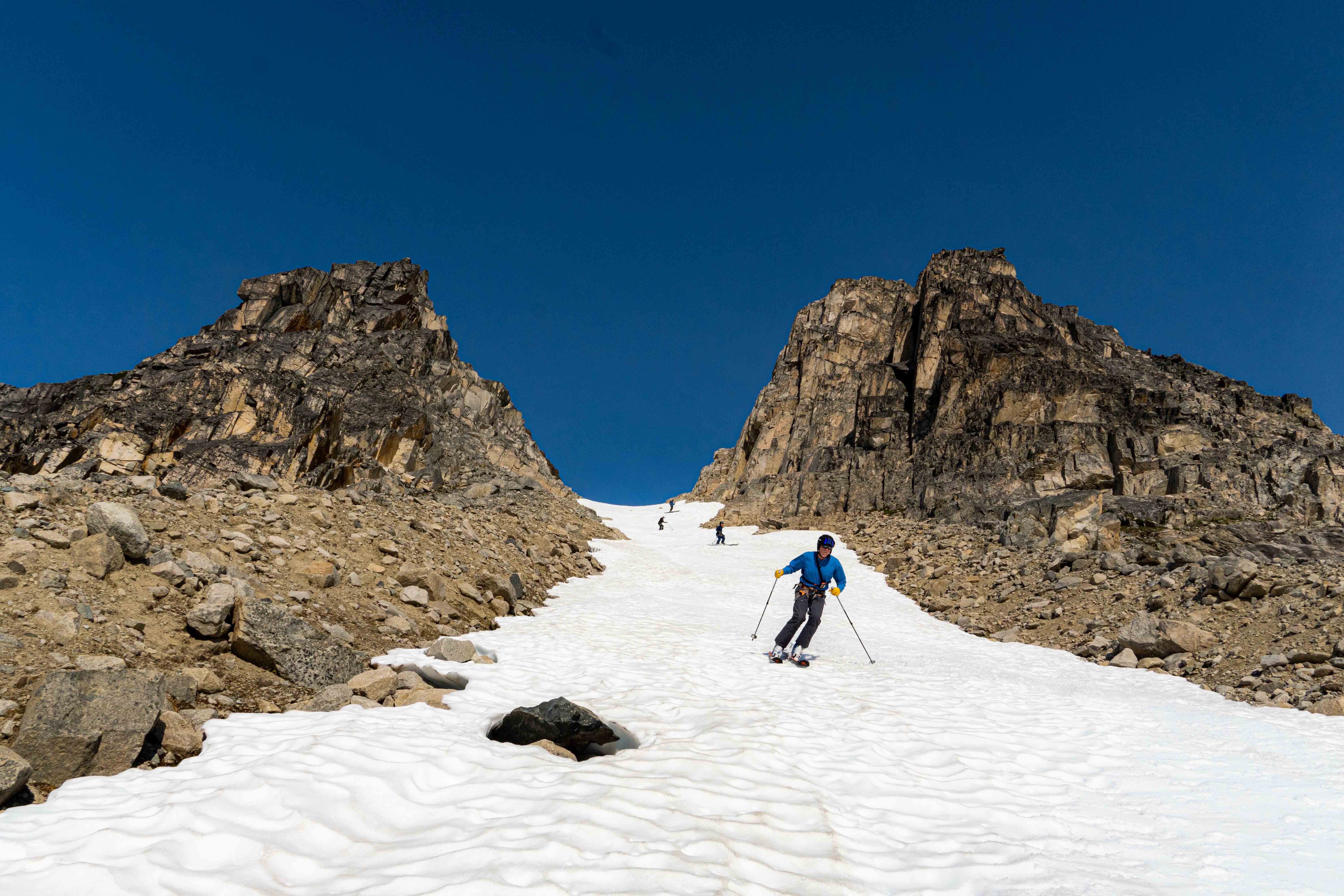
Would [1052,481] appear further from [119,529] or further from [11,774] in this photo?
[11,774]

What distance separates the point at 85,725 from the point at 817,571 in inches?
371

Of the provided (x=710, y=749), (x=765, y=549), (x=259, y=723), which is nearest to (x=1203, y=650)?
(x=710, y=749)

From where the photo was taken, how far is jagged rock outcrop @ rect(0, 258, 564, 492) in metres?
41.9

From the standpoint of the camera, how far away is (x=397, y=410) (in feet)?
164

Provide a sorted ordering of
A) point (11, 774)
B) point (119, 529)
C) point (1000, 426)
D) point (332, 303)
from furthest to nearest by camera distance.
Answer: point (332, 303) → point (1000, 426) → point (119, 529) → point (11, 774)

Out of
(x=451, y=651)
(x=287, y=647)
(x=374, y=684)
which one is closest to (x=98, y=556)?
(x=287, y=647)

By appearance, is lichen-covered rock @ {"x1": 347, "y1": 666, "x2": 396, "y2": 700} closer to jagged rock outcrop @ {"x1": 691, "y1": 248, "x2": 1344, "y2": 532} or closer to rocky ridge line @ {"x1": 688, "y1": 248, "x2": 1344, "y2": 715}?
rocky ridge line @ {"x1": 688, "y1": 248, "x2": 1344, "y2": 715}

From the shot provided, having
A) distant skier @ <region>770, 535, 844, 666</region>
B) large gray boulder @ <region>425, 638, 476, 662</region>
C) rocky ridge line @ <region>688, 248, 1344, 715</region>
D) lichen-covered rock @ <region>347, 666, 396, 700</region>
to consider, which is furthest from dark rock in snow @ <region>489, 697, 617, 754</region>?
rocky ridge line @ <region>688, 248, 1344, 715</region>

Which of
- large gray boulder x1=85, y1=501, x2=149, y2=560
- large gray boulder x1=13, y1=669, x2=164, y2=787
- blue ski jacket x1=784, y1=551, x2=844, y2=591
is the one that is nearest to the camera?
large gray boulder x1=13, y1=669, x2=164, y2=787

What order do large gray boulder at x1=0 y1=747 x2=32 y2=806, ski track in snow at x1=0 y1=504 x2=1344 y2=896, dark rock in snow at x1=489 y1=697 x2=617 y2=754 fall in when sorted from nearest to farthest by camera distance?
1. ski track in snow at x1=0 y1=504 x2=1344 y2=896
2. large gray boulder at x1=0 y1=747 x2=32 y2=806
3. dark rock in snow at x1=489 y1=697 x2=617 y2=754

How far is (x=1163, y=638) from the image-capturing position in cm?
1113

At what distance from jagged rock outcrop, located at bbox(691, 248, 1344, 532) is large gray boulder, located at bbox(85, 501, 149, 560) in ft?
88.8

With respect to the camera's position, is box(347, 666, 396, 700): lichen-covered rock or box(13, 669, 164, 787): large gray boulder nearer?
box(13, 669, 164, 787): large gray boulder

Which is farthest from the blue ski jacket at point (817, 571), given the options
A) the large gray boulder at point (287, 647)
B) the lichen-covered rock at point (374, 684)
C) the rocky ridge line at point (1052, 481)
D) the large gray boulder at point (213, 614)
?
the large gray boulder at point (213, 614)
